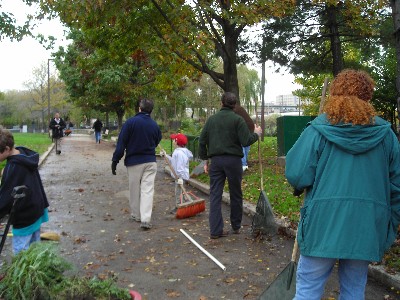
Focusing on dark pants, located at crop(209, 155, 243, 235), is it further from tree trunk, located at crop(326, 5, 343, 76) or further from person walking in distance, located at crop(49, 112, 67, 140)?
person walking in distance, located at crop(49, 112, 67, 140)

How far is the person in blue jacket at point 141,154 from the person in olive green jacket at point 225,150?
1.24 metres

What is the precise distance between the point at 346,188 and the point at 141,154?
17.0 ft

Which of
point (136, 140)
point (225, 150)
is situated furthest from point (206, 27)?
point (225, 150)

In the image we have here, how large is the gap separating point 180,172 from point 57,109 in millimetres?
61649

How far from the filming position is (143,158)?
25.3 feet

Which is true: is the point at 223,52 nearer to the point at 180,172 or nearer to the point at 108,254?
the point at 180,172

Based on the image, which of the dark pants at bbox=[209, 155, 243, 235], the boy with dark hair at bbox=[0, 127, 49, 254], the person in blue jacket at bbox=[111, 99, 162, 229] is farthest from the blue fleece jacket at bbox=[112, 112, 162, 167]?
the boy with dark hair at bbox=[0, 127, 49, 254]

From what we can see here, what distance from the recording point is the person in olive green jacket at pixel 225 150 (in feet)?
21.6

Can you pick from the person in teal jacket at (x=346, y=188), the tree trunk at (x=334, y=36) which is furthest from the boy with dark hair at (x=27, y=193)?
the tree trunk at (x=334, y=36)

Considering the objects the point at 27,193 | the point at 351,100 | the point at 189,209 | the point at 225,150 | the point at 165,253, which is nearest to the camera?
the point at 351,100

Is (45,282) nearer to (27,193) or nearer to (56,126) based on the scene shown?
(27,193)

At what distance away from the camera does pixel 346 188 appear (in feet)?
9.50

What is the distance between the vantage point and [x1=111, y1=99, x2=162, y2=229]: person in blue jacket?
25.0ft

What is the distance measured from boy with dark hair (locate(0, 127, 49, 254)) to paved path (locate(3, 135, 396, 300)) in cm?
82
